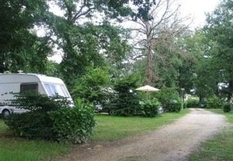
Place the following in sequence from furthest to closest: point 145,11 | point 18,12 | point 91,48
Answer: point 91,48 → point 18,12 → point 145,11

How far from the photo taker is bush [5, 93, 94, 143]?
401 inches

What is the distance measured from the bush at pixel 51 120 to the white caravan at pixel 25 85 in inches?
282

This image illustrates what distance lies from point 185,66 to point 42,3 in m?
43.4

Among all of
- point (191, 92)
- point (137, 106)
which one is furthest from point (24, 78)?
point (191, 92)

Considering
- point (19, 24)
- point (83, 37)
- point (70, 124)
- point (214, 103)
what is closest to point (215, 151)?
point (70, 124)

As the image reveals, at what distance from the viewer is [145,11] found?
377 inches

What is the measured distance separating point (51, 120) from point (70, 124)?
625 mm

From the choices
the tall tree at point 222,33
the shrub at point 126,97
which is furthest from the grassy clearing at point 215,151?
the tall tree at point 222,33

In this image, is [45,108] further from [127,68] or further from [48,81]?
[127,68]

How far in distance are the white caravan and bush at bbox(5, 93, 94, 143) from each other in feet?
23.5

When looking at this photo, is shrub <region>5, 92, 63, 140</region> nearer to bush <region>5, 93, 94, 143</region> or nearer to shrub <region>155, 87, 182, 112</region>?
bush <region>5, 93, 94, 143</region>

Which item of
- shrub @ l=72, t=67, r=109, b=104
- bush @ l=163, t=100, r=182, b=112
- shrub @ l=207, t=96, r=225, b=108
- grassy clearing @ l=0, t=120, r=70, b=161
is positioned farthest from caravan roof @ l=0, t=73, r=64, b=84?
shrub @ l=207, t=96, r=225, b=108

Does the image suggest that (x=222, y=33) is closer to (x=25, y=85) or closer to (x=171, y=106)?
(x=171, y=106)

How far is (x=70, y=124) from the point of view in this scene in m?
10.1
